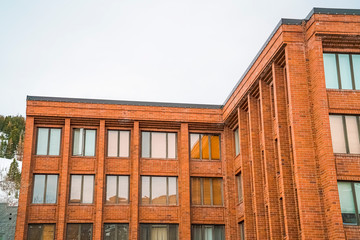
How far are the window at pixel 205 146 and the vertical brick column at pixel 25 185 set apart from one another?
10797 millimetres

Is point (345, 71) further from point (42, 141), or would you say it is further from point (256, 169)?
point (42, 141)

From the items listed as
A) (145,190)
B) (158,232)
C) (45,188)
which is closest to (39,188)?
(45,188)

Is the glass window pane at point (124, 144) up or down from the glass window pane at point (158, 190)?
up

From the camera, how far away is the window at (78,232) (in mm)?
32062

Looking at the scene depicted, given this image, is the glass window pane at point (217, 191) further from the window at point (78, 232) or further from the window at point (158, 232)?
the window at point (78, 232)

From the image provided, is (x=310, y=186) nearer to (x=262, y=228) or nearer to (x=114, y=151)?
(x=262, y=228)

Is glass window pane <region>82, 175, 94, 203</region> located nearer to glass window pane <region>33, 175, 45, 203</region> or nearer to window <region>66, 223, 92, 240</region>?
window <region>66, 223, 92, 240</region>

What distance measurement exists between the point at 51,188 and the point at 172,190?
26.0 feet

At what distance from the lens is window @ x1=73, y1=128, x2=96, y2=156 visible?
111 feet

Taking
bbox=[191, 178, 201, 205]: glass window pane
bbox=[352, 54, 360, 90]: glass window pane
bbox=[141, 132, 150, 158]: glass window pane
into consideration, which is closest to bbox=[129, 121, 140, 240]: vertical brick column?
bbox=[141, 132, 150, 158]: glass window pane

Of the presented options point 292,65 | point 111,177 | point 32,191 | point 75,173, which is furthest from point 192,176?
point 292,65

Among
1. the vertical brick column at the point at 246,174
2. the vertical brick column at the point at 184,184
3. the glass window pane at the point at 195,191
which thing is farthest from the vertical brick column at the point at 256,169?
the glass window pane at the point at 195,191

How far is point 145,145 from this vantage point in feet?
114

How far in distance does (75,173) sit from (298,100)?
53.2 feet
